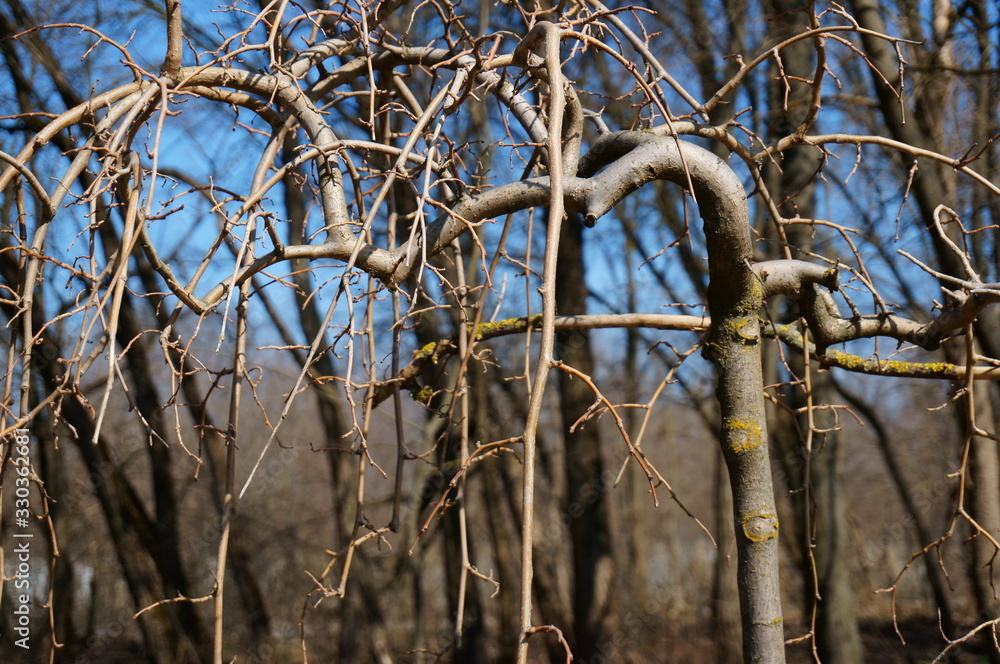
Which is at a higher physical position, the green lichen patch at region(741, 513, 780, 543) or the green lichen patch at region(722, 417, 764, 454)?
the green lichen patch at region(722, 417, 764, 454)

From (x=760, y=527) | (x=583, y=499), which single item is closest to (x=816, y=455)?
(x=583, y=499)

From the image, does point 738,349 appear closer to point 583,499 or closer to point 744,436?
point 744,436

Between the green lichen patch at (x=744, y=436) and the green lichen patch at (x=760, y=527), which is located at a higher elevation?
the green lichen patch at (x=744, y=436)

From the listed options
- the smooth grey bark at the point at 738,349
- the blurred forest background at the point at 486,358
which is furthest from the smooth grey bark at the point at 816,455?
the smooth grey bark at the point at 738,349

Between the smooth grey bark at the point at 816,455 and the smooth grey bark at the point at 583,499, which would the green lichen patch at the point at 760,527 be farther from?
the smooth grey bark at the point at 583,499

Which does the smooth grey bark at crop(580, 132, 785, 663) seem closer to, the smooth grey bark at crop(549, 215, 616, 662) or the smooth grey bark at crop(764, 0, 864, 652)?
the smooth grey bark at crop(764, 0, 864, 652)

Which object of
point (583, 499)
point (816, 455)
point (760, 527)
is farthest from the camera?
point (583, 499)

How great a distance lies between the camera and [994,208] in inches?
173

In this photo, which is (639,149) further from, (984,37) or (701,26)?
(701,26)

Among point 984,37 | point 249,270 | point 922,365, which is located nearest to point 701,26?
point 984,37

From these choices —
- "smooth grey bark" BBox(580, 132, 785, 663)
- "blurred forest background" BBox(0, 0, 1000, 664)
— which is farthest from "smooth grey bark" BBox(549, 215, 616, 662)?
"smooth grey bark" BBox(580, 132, 785, 663)

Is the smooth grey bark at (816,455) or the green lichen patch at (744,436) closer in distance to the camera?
the green lichen patch at (744,436)

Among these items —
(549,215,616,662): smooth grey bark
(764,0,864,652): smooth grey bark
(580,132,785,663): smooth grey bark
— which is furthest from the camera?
(549,215,616,662): smooth grey bark

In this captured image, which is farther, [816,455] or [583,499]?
[583,499]
